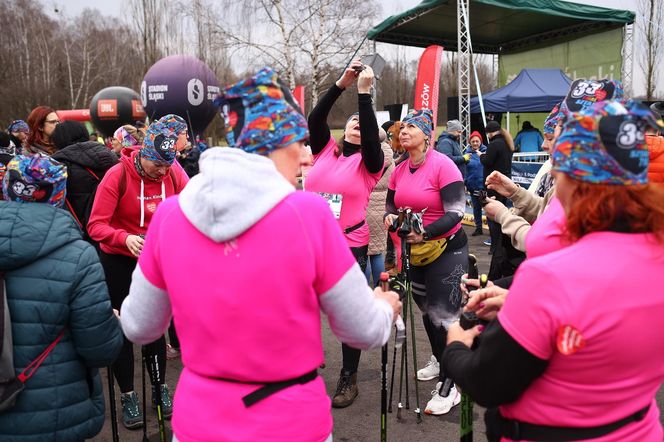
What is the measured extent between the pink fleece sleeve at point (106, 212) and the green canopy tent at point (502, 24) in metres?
13.7

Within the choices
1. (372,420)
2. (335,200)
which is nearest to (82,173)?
(335,200)

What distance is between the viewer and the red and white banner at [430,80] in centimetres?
1238

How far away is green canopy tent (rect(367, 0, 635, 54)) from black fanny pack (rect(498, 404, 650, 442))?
1512 centimetres

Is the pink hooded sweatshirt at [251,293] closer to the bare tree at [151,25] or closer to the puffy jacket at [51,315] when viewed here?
the puffy jacket at [51,315]

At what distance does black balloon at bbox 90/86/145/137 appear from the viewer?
20.2 m

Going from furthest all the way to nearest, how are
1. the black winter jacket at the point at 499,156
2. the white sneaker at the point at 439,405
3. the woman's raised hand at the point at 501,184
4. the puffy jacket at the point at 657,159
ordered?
the black winter jacket at the point at 499,156
the white sneaker at the point at 439,405
the woman's raised hand at the point at 501,184
the puffy jacket at the point at 657,159

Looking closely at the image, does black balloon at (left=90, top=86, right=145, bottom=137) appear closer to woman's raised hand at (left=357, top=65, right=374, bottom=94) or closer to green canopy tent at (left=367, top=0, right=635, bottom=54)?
green canopy tent at (left=367, top=0, right=635, bottom=54)

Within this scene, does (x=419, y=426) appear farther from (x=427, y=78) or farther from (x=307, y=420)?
(x=427, y=78)

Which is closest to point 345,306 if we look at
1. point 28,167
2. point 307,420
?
point 307,420

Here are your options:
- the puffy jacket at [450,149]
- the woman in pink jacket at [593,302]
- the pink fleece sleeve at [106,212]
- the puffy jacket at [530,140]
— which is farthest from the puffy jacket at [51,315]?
the puffy jacket at [530,140]

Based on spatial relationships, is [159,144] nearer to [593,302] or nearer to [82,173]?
[82,173]

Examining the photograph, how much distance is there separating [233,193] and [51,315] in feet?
4.07

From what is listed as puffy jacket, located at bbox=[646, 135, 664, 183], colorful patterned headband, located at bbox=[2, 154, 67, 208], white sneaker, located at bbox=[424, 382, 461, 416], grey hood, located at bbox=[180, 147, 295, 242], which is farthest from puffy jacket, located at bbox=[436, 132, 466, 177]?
grey hood, located at bbox=[180, 147, 295, 242]

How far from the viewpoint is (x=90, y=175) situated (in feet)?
12.9
